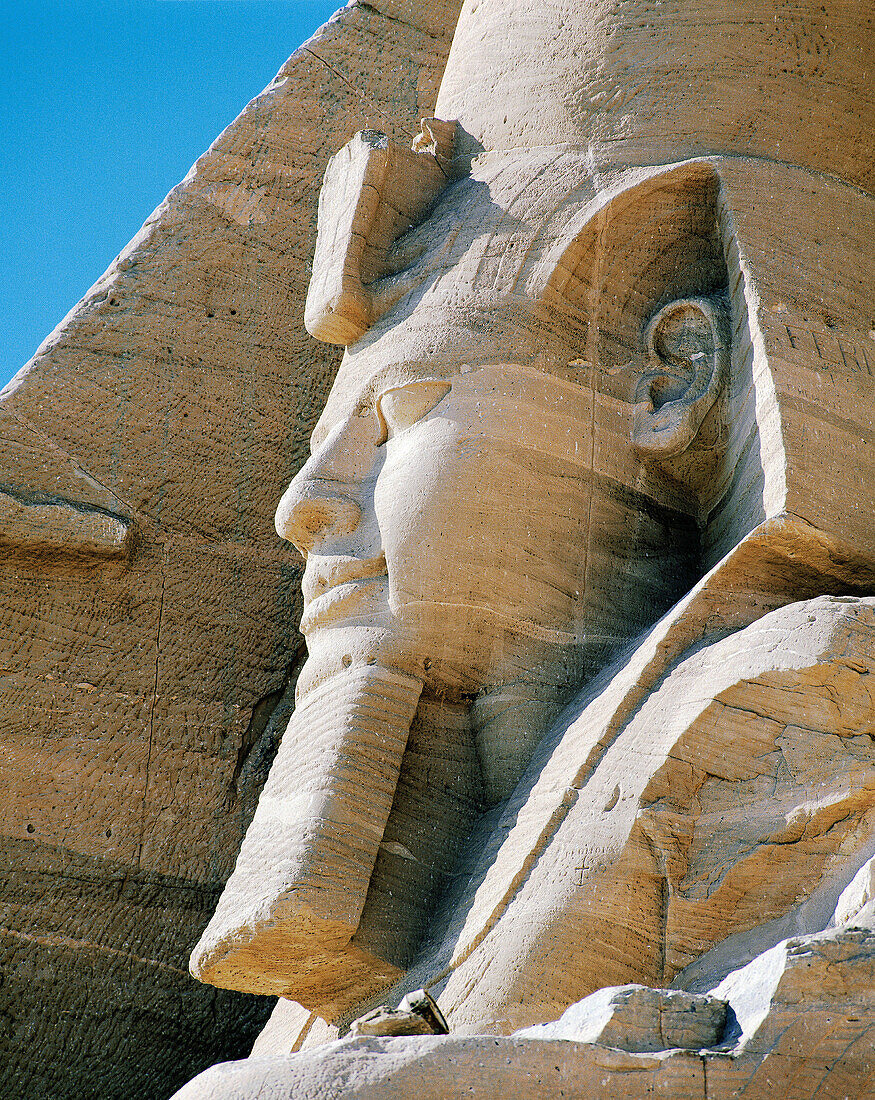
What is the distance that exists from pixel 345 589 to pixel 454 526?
0.29 metres

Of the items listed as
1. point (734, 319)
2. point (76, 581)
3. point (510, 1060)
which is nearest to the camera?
point (510, 1060)

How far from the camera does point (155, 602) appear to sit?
423 cm

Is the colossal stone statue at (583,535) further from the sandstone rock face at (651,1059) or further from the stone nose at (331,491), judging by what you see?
the sandstone rock face at (651,1059)

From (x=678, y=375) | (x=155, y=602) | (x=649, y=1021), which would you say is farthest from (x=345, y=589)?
(x=649, y=1021)

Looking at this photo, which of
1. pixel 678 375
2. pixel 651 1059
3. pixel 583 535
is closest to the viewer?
pixel 651 1059

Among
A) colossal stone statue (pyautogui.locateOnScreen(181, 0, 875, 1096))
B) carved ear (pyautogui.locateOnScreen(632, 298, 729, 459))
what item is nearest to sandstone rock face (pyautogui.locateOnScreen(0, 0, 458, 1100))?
colossal stone statue (pyautogui.locateOnScreen(181, 0, 875, 1096))

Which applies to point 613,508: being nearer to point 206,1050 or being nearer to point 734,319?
point 734,319

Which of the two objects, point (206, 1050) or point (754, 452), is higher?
point (754, 452)

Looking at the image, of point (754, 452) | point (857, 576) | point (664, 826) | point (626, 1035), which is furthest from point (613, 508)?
point (626, 1035)

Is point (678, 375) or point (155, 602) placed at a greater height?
point (678, 375)

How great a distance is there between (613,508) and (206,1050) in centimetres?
181

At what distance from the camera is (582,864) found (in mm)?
2613

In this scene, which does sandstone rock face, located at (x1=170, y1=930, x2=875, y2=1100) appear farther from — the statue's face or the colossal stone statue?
the statue's face

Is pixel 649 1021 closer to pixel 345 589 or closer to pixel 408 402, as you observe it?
pixel 345 589
